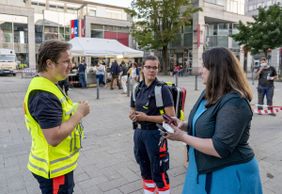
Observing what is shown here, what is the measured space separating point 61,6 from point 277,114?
154 ft

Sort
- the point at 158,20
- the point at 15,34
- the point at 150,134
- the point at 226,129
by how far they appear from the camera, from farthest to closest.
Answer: the point at 15,34
the point at 158,20
the point at 150,134
the point at 226,129

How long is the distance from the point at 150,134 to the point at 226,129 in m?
1.19

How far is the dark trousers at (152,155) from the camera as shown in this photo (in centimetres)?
263

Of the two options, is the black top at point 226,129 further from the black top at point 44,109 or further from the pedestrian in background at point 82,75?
the pedestrian in background at point 82,75

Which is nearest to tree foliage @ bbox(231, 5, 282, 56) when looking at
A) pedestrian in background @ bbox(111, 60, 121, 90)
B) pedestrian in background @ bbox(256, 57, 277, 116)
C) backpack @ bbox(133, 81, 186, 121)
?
pedestrian in background @ bbox(111, 60, 121, 90)

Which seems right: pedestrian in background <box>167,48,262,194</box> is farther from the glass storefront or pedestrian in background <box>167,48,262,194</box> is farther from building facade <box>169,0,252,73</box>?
the glass storefront

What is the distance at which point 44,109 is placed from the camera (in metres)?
1.62

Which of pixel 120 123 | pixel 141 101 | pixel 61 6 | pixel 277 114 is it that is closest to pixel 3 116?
pixel 120 123

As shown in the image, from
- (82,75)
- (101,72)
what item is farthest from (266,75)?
(82,75)

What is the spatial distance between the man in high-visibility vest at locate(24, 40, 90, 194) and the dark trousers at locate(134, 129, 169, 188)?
901 millimetres

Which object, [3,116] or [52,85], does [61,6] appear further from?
[52,85]

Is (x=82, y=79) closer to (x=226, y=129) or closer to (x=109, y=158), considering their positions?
(x=109, y=158)

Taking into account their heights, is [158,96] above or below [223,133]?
above

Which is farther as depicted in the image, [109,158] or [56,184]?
[109,158]
